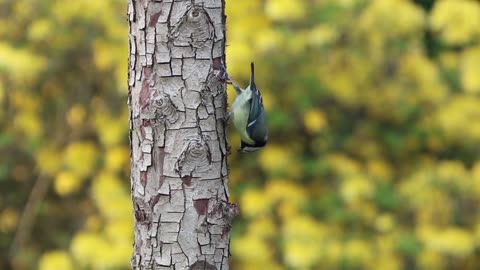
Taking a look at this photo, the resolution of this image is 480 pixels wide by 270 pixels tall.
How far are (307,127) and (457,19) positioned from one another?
2.88 ft

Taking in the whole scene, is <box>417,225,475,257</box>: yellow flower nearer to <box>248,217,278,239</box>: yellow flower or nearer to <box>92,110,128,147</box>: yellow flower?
<box>248,217,278,239</box>: yellow flower

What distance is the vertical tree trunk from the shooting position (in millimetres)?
1556

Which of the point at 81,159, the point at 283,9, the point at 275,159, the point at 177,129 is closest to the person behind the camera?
the point at 177,129

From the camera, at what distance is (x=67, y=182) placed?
3625 millimetres

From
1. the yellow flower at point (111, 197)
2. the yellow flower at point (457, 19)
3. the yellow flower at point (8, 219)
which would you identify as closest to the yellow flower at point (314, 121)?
the yellow flower at point (457, 19)

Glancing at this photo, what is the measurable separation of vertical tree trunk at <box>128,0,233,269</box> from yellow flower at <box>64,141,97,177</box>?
204 cm

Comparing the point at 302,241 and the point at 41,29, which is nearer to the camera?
the point at 302,241

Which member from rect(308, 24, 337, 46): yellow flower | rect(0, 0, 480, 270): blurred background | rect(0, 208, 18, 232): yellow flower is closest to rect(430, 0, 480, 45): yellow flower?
rect(0, 0, 480, 270): blurred background

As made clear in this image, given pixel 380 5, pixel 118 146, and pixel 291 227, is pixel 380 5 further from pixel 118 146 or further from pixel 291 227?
pixel 118 146

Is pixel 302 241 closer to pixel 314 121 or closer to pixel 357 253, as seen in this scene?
pixel 357 253

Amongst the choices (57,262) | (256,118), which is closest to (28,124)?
(57,262)

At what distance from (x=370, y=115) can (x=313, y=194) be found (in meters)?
0.50

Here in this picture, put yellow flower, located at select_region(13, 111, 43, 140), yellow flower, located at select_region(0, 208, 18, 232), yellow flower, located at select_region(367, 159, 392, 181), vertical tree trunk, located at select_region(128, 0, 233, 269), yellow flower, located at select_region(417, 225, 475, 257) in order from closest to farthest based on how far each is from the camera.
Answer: vertical tree trunk, located at select_region(128, 0, 233, 269) < yellow flower, located at select_region(417, 225, 475, 257) < yellow flower, located at select_region(367, 159, 392, 181) < yellow flower, located at select_region(13, 111, 43, 140) < yellow flower, located at select_region(0, 208, 18, 232)

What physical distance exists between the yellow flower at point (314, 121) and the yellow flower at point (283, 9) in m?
0.50
